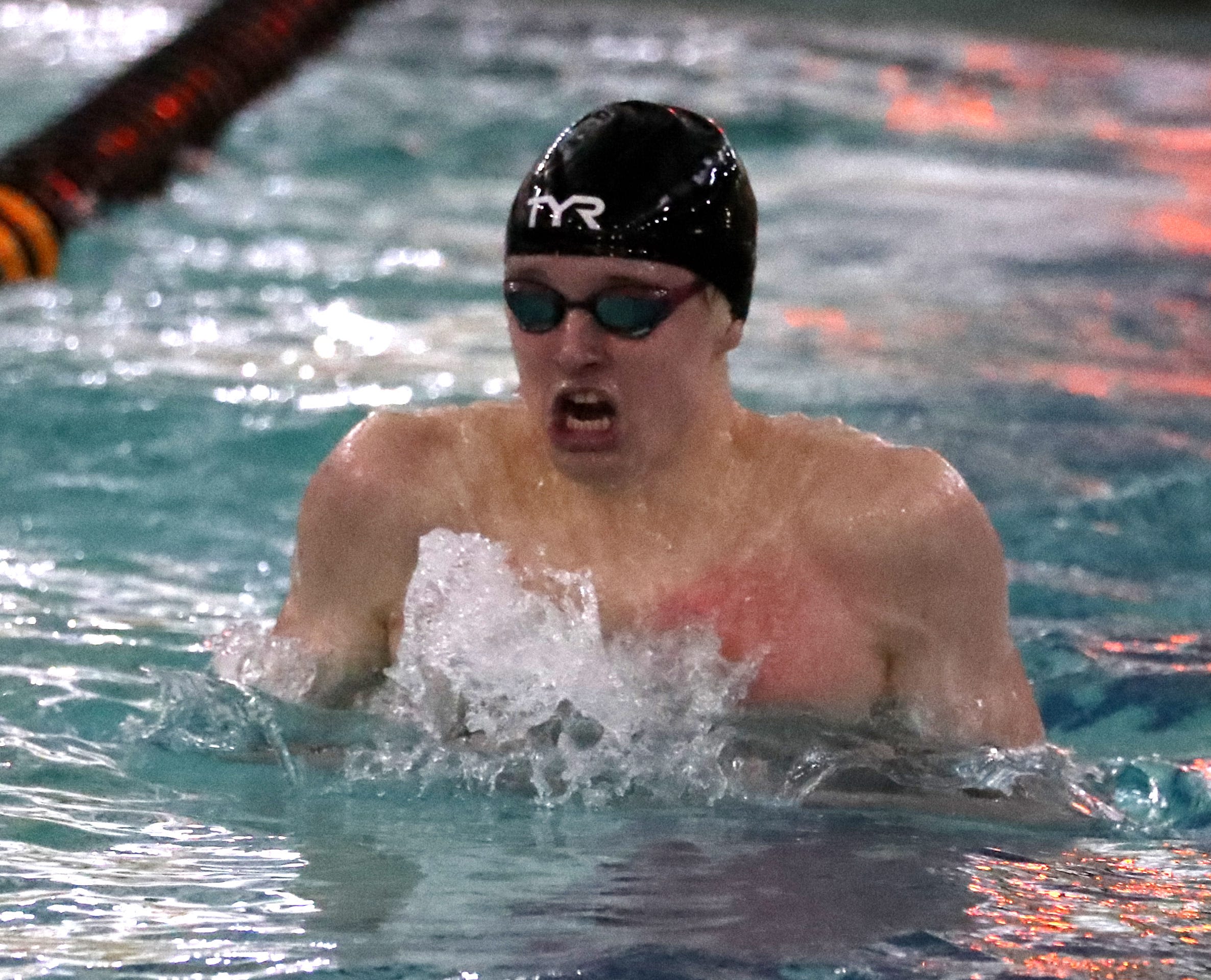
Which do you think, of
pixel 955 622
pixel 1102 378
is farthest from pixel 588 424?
pixel 1102 378

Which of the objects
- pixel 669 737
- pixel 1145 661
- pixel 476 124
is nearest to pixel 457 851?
pixel 669 737

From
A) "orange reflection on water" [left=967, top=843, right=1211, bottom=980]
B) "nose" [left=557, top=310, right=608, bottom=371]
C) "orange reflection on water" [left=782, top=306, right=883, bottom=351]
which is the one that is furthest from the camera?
"orange reflection on water" [left=782, top=306, right=883, bottom=351]

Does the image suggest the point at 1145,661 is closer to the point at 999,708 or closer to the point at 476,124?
the point at 999,708

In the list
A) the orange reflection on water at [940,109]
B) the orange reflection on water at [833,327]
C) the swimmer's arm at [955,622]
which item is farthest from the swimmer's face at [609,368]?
the orange reflection on water at [940,109]

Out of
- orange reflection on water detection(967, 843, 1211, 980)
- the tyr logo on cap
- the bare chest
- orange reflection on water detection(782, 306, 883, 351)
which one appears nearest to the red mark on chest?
the bare chest

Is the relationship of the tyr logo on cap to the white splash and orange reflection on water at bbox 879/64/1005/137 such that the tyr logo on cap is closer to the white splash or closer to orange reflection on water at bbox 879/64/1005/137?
the white splash

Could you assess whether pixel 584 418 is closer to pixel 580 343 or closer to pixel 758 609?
pixel 580 343

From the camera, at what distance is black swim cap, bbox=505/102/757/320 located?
261cm

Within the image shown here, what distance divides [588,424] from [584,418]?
0.01 metres

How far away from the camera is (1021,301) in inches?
250

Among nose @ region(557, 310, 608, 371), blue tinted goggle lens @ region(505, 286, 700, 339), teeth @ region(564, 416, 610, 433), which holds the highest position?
blue tinted goggle lens @ region(505, 286, 700, 339)

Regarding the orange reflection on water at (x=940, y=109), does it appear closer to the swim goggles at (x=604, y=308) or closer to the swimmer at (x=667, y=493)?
the swimmer at (x=667, y=493)

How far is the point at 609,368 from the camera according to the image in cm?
260

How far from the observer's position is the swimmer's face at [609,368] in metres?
2.60
